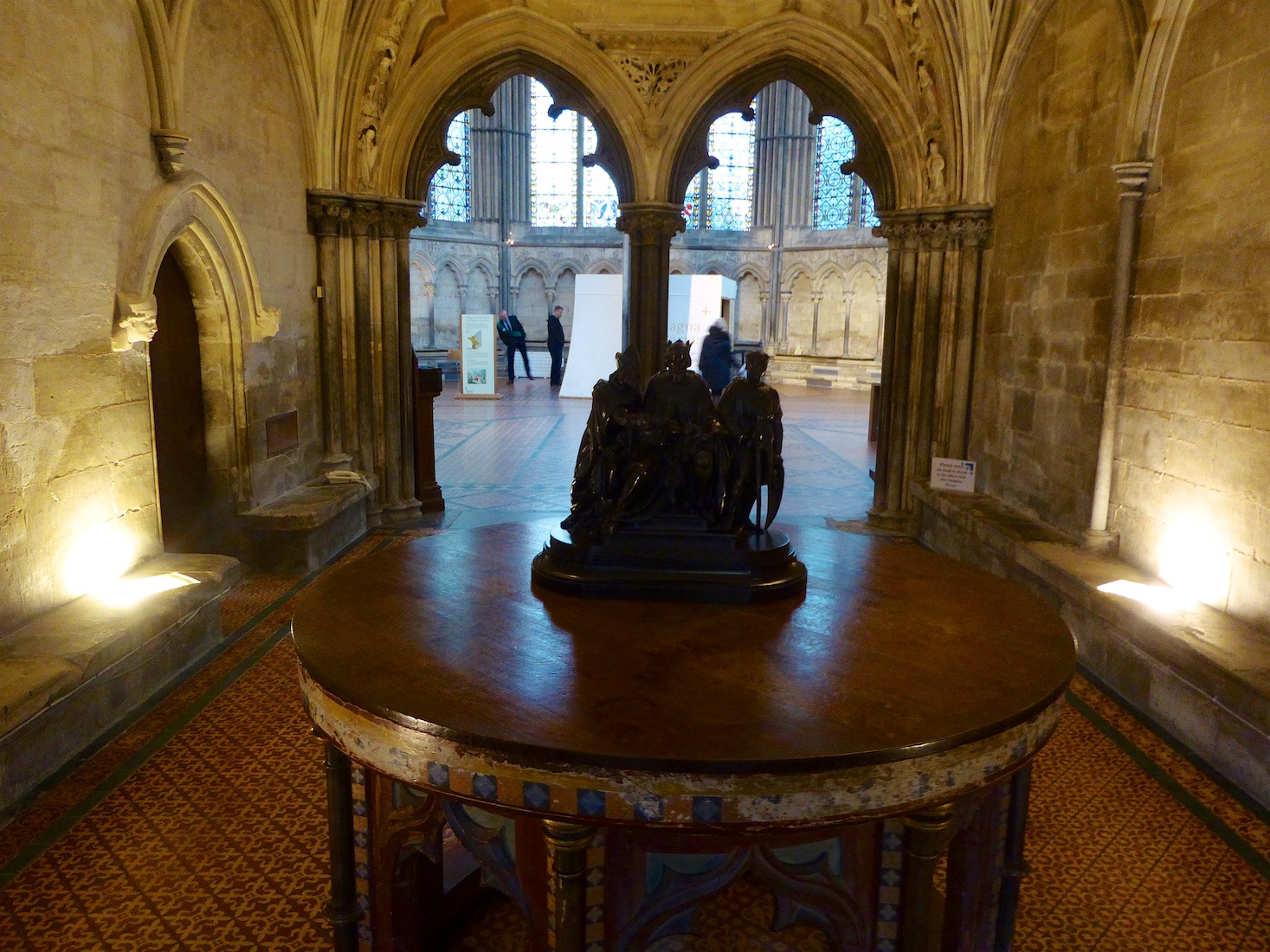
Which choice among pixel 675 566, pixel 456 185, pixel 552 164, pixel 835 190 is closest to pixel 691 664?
pixel 675 566

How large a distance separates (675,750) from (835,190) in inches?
820

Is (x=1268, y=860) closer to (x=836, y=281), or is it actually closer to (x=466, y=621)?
(x=466, y=621)

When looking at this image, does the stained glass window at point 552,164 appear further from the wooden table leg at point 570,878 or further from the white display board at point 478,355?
the wooden table leg at point 570,878

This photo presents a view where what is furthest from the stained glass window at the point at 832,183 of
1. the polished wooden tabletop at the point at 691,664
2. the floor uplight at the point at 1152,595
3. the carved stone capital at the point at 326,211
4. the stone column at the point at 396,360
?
the polished wooden tabletop at the point at 691,664

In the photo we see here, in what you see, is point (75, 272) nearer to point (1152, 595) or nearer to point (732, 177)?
point (1152, 595)

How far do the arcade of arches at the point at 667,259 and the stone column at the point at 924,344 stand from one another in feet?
0.07

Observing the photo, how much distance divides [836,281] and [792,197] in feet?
6.95

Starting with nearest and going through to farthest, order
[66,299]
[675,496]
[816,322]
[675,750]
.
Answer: [675,750] < [675,496] < [66,299] < [816,322]

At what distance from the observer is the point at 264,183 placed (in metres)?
6.10

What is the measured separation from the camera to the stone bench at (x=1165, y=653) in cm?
340

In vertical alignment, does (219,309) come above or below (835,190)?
below

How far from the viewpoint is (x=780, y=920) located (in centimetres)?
212

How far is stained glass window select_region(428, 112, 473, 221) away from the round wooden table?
19466 mm

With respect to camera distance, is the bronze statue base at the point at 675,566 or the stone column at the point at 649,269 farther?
the stone column at the point at 649,269
